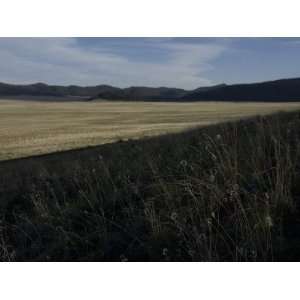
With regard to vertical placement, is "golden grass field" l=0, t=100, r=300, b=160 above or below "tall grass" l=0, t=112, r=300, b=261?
below

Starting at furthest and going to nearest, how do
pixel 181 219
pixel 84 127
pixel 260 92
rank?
1. pixel 260 92
2. pixel 84 127
3. pixel 181 219

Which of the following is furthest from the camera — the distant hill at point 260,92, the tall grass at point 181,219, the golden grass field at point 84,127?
the distant hill at point 260,92

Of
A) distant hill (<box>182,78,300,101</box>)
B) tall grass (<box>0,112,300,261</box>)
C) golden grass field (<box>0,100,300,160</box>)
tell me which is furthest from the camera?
distant hill (<box>182,78,300,101</box>)

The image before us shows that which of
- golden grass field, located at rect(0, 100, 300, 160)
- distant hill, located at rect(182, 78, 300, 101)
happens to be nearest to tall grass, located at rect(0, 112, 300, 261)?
golden grass field, located at rect(0, 100, 300, 160)

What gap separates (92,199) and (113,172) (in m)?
1.36

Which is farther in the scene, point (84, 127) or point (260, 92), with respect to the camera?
point (260, 92)

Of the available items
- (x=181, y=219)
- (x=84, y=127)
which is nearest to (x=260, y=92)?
(x=84, y=127)

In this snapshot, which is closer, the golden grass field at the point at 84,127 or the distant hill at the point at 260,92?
the golden grass field at the point at 84,127

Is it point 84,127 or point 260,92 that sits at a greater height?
point 260,92

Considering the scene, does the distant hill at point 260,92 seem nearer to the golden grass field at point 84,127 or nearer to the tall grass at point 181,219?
the golden grass field at point 84,127

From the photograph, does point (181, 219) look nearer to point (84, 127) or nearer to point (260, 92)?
point (84, 127)

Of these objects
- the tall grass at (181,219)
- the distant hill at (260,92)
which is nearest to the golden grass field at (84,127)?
the tall grass at (181,219)

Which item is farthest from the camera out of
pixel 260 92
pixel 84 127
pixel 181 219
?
pixel 260 92

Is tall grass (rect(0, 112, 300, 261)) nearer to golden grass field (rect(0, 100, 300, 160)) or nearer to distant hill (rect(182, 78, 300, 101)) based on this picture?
golden grass field (rect(0, 100, 300, 160))
